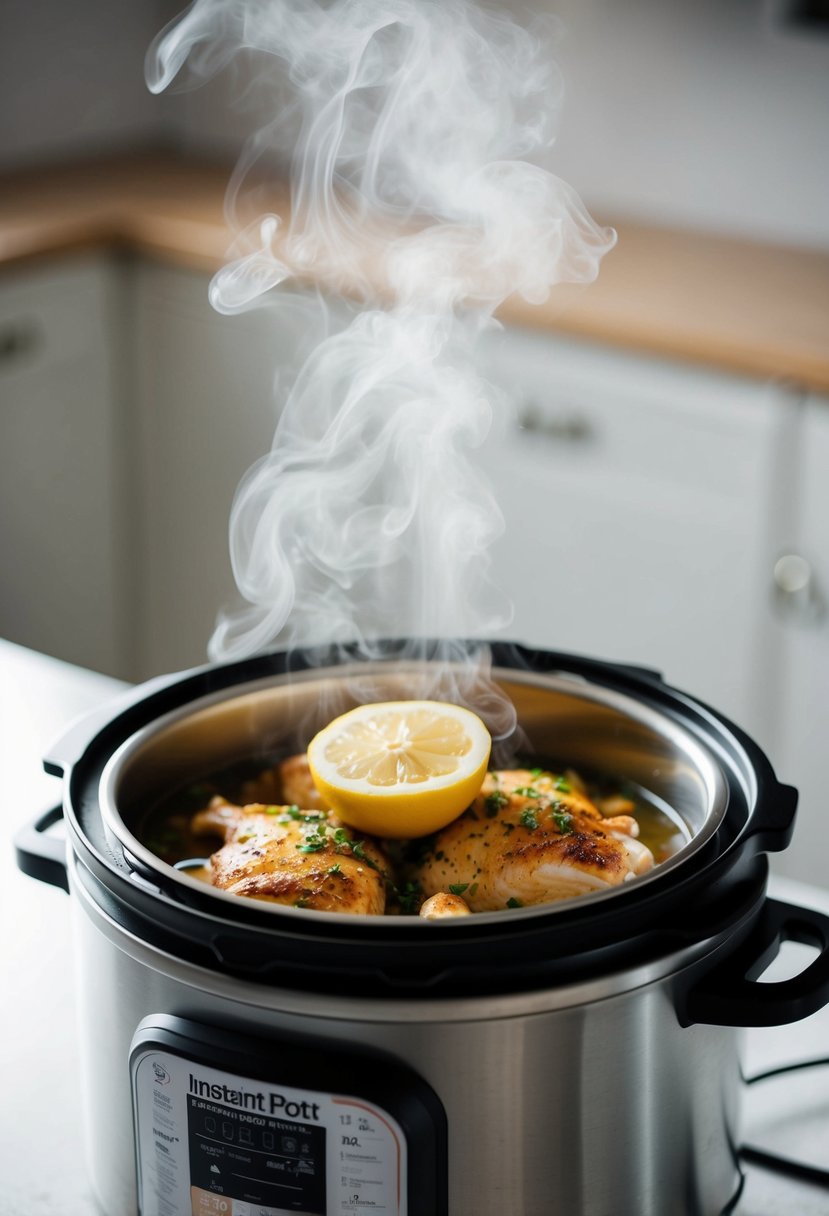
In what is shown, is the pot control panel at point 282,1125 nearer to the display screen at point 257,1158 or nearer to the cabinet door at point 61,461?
the display screen at point 257,1158

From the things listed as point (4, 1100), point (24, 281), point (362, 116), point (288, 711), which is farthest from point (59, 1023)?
point (362, 116)

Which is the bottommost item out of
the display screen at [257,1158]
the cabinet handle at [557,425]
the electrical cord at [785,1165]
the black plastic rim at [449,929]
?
the cabinet handle at [557,425]

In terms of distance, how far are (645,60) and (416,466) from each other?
6.30 ft

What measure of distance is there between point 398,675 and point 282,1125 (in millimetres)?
409

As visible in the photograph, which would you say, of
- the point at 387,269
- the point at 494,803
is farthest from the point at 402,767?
the point at 387,269

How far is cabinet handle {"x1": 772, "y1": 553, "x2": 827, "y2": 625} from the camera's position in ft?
7.47

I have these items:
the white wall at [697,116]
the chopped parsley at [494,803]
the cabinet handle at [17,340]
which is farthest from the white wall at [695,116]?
the chopped parsley at [494,803]

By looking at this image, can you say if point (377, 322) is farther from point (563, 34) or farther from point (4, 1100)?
point (563, 34)

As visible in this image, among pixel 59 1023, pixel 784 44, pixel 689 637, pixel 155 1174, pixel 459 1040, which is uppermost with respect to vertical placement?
pixel 784 44

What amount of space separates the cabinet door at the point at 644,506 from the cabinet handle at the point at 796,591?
0.08ft

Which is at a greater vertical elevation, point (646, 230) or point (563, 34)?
point (563, 34)

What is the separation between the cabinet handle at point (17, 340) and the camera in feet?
8.82

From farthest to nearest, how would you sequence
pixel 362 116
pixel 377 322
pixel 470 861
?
pixel 362 116 < pixel 377 322 < pixel 470 861

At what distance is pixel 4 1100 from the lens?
989 millimetres
